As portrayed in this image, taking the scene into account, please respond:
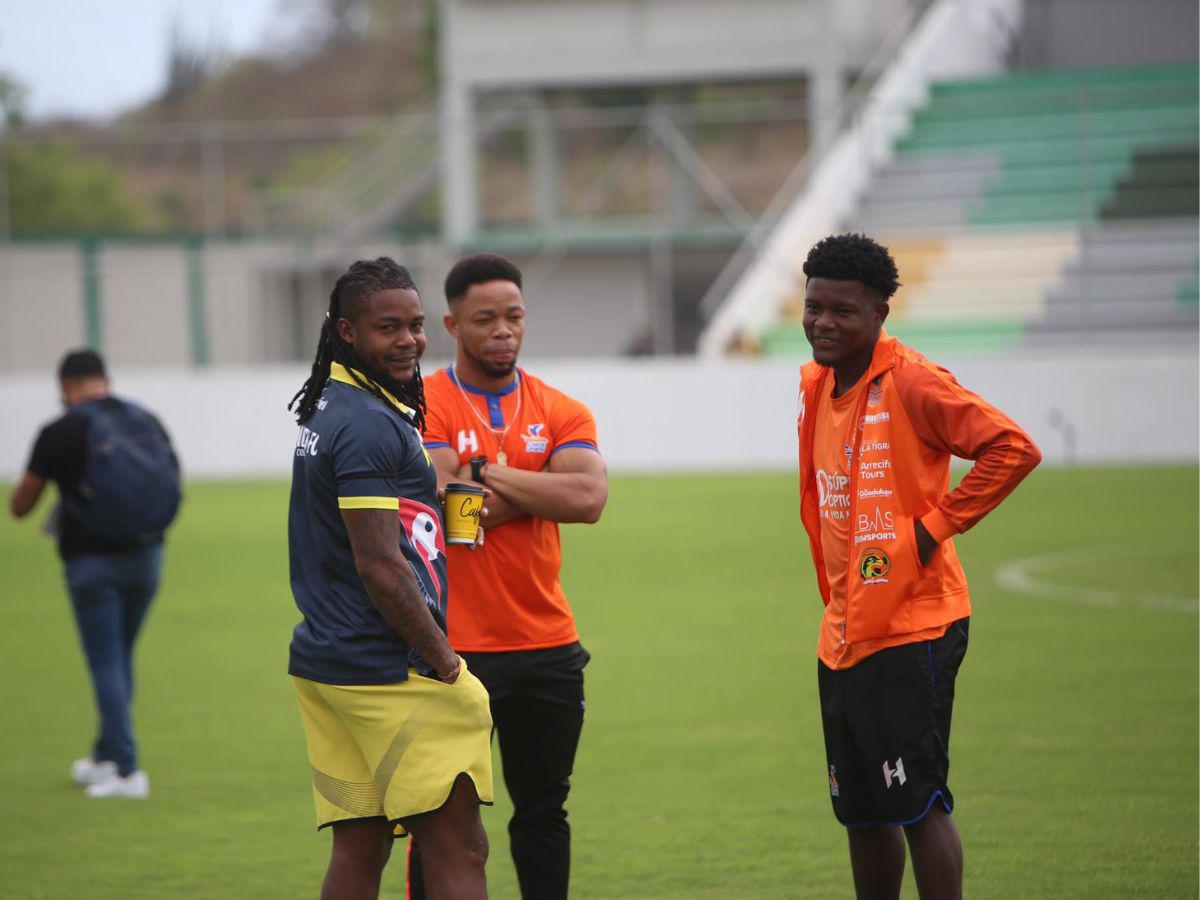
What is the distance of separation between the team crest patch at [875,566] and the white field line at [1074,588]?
766 centimetres

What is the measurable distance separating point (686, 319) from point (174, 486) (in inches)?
1052

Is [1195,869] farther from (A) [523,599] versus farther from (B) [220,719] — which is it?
(B) [220,719]

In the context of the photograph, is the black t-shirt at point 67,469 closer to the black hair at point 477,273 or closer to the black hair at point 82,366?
the black hair at point 82,366

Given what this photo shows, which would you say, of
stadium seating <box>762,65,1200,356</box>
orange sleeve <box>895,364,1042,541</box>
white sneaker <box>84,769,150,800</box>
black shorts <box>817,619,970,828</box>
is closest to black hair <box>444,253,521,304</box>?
orange sleeve <box>895,364,1042,541</box>

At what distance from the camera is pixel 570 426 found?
216 inches

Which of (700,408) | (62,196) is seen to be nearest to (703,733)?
(700,408)

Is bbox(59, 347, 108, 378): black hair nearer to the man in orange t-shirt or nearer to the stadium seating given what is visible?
the man in orange t-shirt

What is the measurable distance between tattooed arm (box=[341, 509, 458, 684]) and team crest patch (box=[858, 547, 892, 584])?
123 centimetres

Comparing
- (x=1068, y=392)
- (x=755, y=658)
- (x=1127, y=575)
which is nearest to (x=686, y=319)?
(x=1068, y=392)

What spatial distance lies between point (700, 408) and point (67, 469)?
1650cm

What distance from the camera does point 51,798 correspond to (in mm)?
7586

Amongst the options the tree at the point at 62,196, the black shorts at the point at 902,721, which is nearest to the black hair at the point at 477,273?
the black shorts at the point at 902,721

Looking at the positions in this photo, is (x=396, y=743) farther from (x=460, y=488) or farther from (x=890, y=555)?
(x=890, y=555)

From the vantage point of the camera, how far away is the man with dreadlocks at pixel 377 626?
13.8ft
